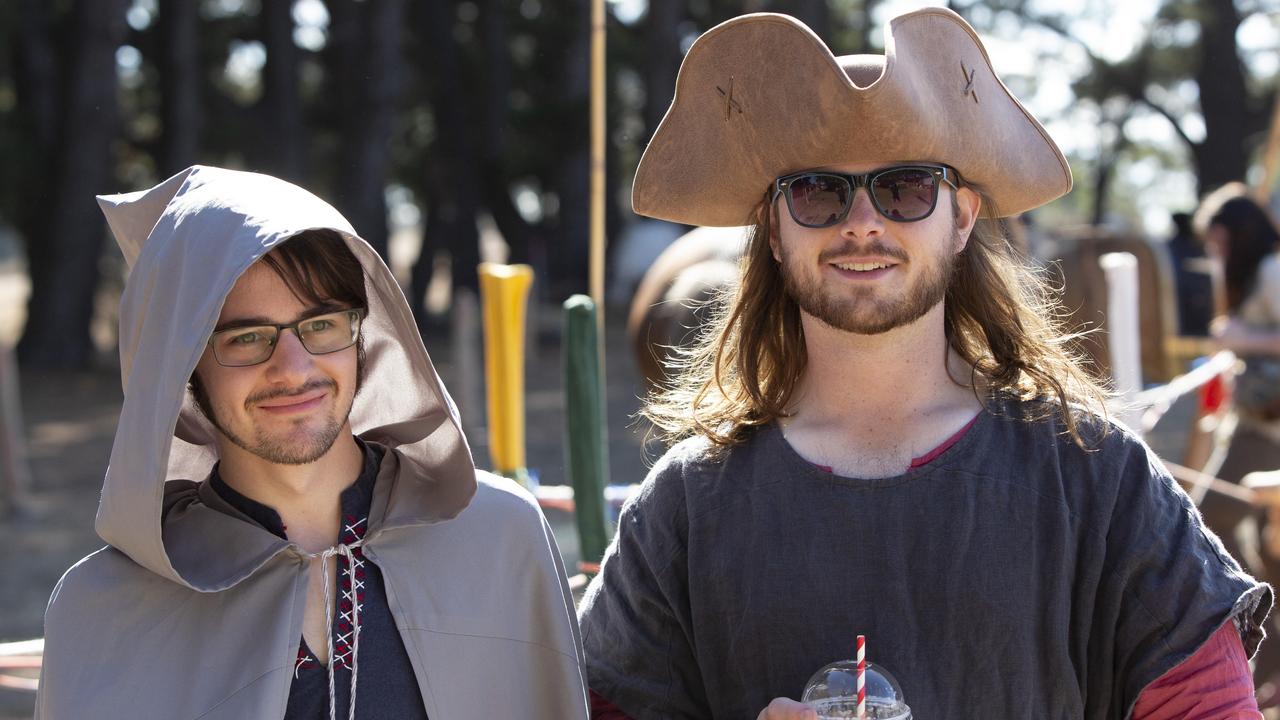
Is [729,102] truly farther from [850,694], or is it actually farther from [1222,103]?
[1222,103]

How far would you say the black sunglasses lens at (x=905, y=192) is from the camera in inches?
83.3

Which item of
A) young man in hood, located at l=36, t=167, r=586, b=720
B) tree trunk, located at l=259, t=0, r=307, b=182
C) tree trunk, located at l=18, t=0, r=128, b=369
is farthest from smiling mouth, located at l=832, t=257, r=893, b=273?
tree trunk, located at l=259, t=0, r=307, b=182

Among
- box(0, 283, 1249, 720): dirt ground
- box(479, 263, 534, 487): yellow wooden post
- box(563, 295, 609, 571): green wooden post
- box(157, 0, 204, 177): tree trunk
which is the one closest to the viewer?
box(563, 295, 609, 571): green wooden post

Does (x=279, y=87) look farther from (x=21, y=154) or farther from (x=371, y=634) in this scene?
(x=371, y=634)

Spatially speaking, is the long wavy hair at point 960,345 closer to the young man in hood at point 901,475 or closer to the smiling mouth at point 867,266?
the young man in hood at point 901,475

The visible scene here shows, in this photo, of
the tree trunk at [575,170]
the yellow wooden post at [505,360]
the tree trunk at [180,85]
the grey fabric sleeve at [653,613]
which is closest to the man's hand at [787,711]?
the grey fabric sleeve at [653,613]

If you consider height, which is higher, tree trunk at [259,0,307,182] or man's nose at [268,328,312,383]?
tree trunk at [259,0,307,182]

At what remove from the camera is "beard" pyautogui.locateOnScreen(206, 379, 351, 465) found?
2230 mm

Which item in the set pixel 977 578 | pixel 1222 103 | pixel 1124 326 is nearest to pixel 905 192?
pixel 977 578

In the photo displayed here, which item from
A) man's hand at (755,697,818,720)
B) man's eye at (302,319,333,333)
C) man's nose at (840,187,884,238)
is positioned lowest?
man's hand at (755,697,818,720)

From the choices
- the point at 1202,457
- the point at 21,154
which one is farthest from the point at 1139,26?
the point at 1202,457

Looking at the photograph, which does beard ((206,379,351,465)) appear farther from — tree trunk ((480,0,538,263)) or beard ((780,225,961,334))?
tree trunk ((480,0,538,263))

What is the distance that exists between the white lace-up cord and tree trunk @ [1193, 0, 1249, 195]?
23702mm

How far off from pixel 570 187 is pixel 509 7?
3.98 meters
